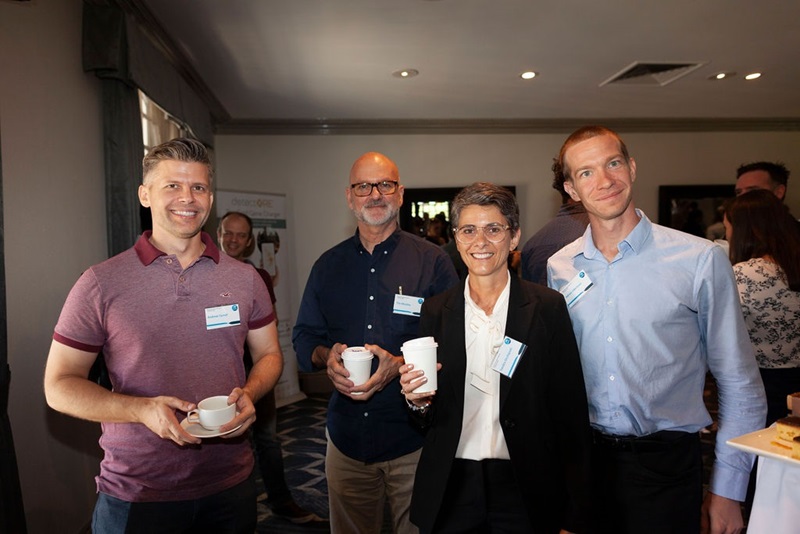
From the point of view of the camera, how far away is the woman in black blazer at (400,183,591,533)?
156cm

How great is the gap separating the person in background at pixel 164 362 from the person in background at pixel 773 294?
8.41 feet

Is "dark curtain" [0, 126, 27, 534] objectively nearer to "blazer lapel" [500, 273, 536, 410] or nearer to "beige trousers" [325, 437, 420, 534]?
"beige trousers" [325, 437, 420, 534]

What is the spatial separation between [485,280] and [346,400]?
90 cm

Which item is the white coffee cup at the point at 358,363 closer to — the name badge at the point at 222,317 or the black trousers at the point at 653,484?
the name badge at the point at 222,317

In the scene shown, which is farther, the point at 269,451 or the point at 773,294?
the point at 269,451

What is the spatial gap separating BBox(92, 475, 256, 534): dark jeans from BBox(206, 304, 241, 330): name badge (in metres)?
0.54

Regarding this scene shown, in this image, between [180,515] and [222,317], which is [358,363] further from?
[180,515]

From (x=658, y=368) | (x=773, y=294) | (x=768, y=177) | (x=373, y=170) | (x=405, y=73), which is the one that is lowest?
(x=658, y=368)

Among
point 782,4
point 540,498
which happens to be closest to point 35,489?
point 540,498

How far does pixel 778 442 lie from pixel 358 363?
1.27m

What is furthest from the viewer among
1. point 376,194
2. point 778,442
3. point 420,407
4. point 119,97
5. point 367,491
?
point 119,97

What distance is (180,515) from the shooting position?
156 cm

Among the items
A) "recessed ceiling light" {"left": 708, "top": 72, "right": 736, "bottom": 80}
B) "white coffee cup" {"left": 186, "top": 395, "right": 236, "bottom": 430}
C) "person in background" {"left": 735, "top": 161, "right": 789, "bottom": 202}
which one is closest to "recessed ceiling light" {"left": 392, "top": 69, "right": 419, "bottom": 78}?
"person in background" {"left": 735, "top": 161, "right": 789, "bottom": 202}

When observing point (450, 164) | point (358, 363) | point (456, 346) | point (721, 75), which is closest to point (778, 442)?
point (456, 346)
